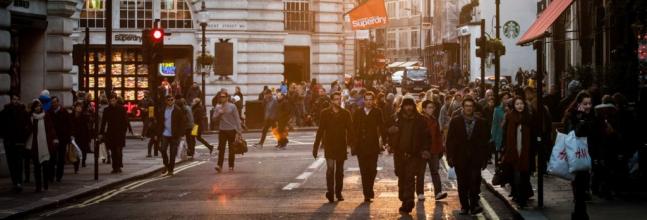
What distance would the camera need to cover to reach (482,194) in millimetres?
19984

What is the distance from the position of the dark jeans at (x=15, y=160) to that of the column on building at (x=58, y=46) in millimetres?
7274

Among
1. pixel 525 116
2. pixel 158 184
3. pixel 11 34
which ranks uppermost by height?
pixel 11 34

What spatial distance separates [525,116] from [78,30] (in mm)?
34299

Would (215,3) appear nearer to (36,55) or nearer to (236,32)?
(236,32)

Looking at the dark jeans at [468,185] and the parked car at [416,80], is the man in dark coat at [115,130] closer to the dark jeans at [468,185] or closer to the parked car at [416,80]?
the dark jeans at [468,185]

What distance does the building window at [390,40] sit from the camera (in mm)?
128125

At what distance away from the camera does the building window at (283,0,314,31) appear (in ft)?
182

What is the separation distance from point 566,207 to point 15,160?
9.58m

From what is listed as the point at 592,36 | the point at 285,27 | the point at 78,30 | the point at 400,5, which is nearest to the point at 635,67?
the point at 592,36

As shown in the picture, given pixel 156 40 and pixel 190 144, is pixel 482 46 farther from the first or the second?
pixel 156 40

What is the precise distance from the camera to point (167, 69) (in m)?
51.2

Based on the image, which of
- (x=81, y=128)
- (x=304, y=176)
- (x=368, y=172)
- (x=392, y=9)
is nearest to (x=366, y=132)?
(x=368, y=172)

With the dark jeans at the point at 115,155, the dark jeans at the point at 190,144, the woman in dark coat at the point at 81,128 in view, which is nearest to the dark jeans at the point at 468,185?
the dark jeans at the point at 115,155

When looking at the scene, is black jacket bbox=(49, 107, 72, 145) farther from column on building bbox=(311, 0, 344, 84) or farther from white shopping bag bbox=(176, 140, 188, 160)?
column on building bbox=(311, 0, 344, 84)
